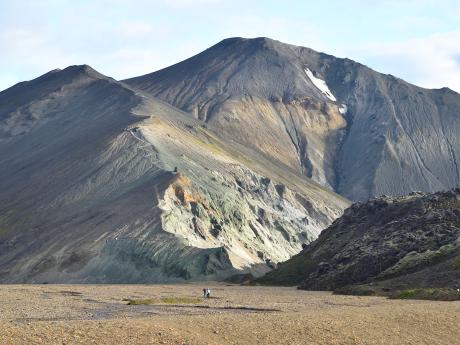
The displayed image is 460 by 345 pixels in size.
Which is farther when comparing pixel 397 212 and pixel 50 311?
pixel 397 212

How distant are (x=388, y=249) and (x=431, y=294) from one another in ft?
92.5

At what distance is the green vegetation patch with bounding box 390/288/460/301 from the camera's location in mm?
64537

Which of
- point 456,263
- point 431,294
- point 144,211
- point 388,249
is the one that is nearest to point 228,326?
point 431,294

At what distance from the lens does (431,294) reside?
221ft

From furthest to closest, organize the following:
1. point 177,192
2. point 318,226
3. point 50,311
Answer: point 318,226 < point 177,192 < point 50,311

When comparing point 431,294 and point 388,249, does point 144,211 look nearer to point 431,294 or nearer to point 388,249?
point 388,249

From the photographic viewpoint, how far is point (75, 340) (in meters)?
34.2

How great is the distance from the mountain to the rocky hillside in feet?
56.4

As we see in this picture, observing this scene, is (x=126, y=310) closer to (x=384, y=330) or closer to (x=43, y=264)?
(x=384, y=330)

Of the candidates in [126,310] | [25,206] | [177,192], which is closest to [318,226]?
[177,192]

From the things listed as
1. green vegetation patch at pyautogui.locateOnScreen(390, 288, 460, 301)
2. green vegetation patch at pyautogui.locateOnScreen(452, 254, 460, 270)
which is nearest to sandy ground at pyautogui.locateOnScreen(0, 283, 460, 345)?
green vegetation patch at pyautogui.locateOnScreen(390, 288, 460, 301)

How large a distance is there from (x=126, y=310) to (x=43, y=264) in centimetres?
7392

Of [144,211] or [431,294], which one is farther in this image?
[144,211]

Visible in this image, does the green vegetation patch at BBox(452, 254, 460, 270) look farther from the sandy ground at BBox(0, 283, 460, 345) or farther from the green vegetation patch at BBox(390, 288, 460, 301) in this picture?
the sandy ground at BBox(0, 283, 460, 345)
